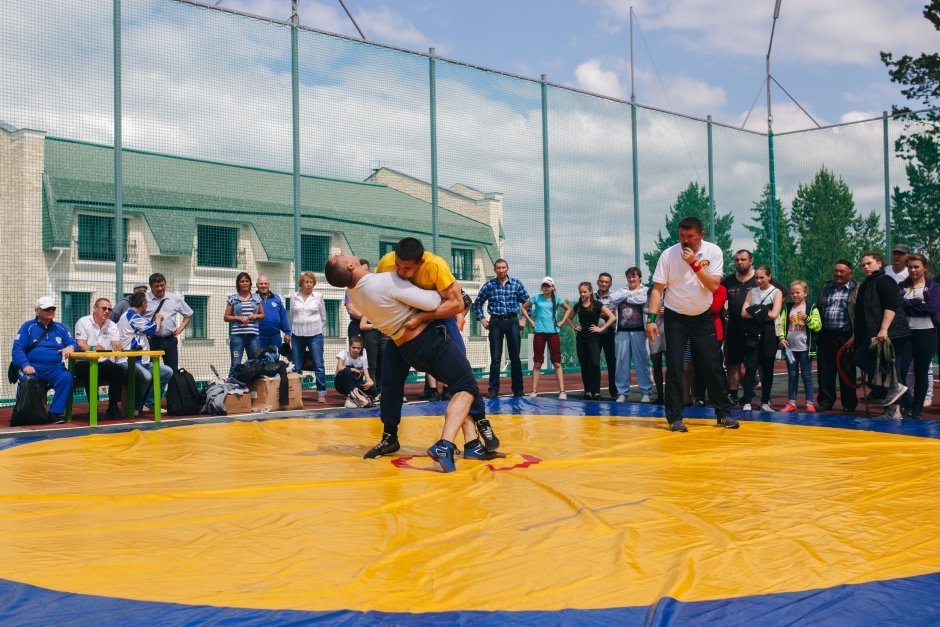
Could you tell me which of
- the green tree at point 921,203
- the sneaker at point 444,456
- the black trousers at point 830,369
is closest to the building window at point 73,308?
the sneaker at point 444,456

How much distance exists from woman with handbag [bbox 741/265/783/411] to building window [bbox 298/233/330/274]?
589 cm

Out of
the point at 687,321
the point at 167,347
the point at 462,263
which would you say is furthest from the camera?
the point at 462,263

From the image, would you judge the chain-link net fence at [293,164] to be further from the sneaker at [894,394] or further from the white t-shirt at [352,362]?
the sneaker at [894,394]

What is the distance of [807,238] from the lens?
Result: 1877cm

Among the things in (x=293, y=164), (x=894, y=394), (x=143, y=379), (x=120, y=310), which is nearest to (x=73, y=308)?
(x=120, y=310)

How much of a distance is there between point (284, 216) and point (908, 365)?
23.7 feet

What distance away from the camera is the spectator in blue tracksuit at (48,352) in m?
7.95

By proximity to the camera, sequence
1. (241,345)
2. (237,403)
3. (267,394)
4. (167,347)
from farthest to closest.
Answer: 1. (241,345)
2. (167,347)
3. (267,394)
4. (237,403)

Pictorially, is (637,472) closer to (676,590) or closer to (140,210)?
(676,590)

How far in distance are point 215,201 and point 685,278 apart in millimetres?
7588

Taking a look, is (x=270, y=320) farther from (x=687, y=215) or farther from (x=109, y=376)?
(x=687, y=215)

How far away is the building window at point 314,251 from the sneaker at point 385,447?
20.9 feet

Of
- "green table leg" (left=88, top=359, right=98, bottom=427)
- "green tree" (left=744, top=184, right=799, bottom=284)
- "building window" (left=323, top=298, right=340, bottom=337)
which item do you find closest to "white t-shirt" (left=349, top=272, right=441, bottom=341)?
"green table leg" (left=88, top=359, right=98, bottom=427)

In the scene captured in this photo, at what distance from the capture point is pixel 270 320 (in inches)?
384
